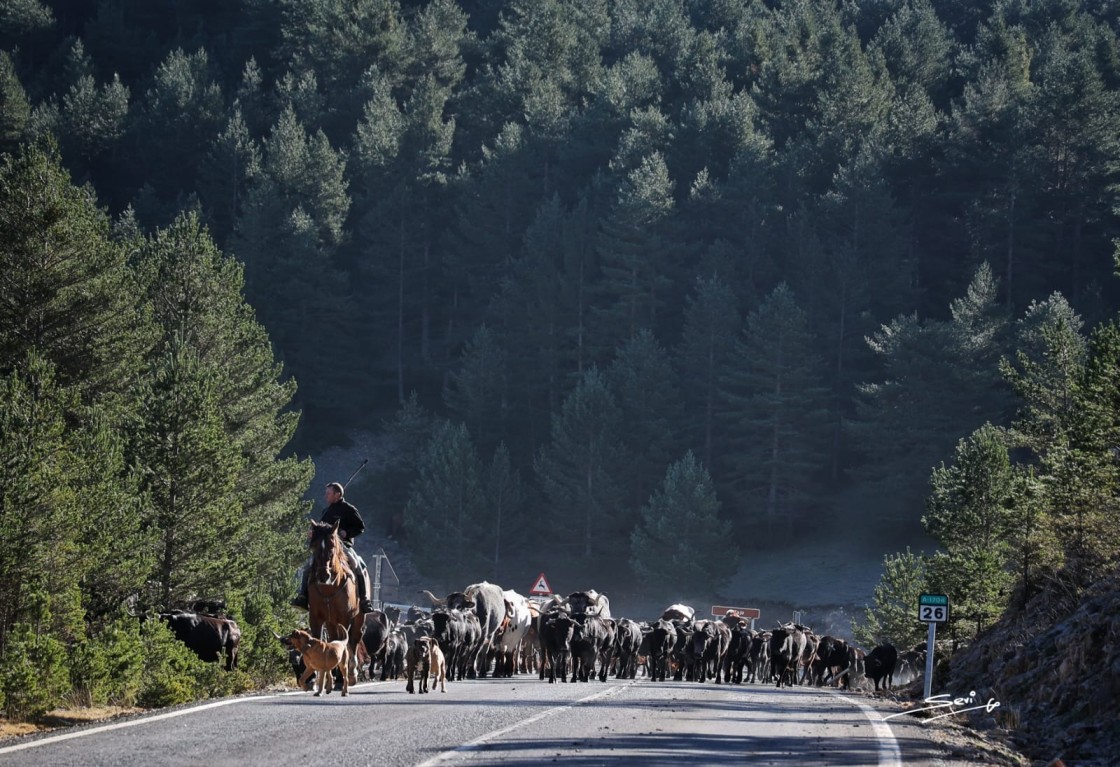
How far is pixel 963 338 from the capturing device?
83375mm

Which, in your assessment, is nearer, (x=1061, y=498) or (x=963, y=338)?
(x=1061, y=498)

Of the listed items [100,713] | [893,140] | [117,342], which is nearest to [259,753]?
[100,713]

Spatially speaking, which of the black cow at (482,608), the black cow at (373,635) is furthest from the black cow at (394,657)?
the black cow at (373,635)

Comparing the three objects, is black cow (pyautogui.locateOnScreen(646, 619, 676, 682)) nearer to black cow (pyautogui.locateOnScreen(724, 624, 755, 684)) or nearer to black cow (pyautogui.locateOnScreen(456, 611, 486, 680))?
black cow (pyautogui.locateOnScreen(724, 624, 755, 684))

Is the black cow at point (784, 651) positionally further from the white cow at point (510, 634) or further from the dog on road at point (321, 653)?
the dog on road at point (321, 653)

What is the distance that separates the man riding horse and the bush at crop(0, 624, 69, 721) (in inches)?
125

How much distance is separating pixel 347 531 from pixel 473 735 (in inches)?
250

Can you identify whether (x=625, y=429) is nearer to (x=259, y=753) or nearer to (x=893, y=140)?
(x=893, y=140)

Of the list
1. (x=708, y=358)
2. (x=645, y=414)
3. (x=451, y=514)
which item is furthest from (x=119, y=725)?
(x=708, y=358)

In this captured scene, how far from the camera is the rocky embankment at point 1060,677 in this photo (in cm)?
2105

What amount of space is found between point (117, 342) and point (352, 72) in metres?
83.4

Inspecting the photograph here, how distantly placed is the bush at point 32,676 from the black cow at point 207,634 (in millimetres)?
6023

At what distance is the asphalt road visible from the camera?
13445 millimetres

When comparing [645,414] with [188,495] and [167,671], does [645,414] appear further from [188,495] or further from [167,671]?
[167,671]
